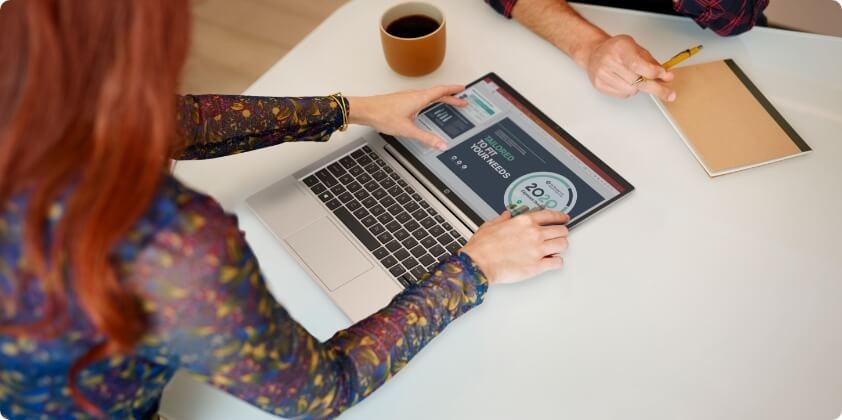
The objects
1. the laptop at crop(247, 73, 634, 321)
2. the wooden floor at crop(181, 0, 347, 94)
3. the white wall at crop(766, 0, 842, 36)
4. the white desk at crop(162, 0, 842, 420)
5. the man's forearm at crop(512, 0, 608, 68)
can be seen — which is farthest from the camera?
the wooden floor at crop(181, 0, 347, 94)

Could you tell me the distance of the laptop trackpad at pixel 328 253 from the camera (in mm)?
896

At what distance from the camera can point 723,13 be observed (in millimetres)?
1089

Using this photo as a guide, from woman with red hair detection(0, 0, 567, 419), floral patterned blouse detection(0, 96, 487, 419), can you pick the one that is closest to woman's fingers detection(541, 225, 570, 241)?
floral patterned blouse detection(0, 96, 487, 419)

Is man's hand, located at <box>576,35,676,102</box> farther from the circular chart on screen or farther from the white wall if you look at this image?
the white wall

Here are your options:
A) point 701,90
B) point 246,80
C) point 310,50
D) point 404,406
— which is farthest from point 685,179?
point 246,80

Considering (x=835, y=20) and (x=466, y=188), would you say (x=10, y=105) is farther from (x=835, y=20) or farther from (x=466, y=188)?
(x=835, y=20)

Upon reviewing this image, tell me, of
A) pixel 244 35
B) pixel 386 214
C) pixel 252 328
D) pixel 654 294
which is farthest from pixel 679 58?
pixel 244 35

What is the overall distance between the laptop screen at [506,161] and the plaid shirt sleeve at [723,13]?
326 mm

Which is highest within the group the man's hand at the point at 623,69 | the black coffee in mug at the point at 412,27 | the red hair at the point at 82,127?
the black coffee in mug at the point at 412,27

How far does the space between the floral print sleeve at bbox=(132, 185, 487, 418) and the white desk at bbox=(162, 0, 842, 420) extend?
61 millimetres

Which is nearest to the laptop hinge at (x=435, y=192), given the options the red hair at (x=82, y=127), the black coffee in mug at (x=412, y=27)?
→ the black coffee in mug at (x=412, y=27)

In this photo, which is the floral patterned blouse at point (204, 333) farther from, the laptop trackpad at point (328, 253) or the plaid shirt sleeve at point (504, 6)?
the plaid shirt sleeve at point (504, 6)

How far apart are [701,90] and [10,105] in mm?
930

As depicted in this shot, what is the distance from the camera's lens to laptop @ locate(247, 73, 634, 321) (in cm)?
90
